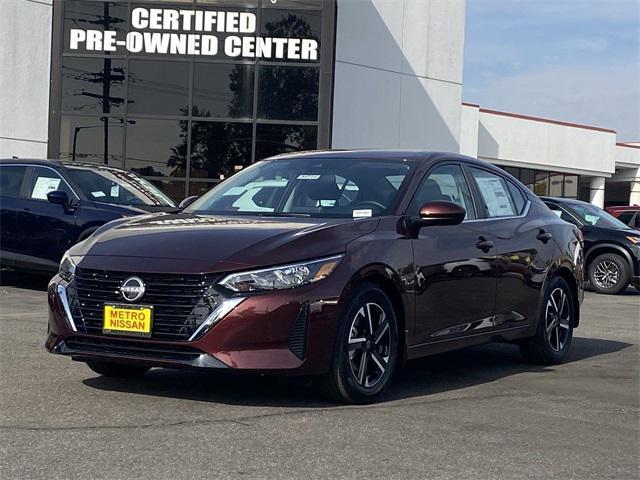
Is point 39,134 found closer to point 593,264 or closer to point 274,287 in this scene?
point 593,264

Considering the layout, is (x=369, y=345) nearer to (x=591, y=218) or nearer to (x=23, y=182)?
(x=23, y=182)

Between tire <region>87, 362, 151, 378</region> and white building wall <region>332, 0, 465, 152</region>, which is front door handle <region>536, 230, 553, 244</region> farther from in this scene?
white building wall <region>332, 0, 465, 152</region>

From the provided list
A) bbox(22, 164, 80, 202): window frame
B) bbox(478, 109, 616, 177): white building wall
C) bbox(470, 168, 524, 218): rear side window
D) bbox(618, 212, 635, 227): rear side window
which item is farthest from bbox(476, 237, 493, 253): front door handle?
bbox(478, 109, 616, 177): white building wall

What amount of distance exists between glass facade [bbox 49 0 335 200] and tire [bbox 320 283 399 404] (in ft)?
59.4

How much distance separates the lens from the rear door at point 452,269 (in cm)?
679

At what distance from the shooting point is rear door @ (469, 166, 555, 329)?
304 inches

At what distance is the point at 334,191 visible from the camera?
7.04m

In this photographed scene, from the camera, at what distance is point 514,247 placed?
25.9 feet

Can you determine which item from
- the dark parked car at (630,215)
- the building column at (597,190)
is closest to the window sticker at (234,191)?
the dark parked car at (630,215)

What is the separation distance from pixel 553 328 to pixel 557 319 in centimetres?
13

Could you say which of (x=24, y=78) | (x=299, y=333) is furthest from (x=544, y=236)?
(x=24, y=78)

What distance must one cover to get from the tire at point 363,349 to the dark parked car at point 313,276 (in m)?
0.01

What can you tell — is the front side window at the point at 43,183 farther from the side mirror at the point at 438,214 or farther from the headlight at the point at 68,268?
the side mirror at the point at 438,214

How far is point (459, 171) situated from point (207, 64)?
17662 millimetres
